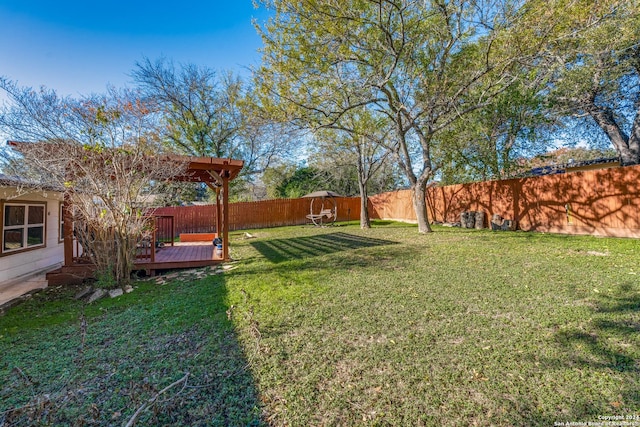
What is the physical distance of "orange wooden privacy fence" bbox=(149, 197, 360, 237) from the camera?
13.4 metres

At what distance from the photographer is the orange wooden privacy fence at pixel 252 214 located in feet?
43.9

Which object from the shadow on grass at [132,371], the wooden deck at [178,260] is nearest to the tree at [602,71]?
the shadow on grass at [132,371]

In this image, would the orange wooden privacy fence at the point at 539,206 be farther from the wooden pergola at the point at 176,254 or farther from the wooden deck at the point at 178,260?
the wooden pergola at the point at 176,254

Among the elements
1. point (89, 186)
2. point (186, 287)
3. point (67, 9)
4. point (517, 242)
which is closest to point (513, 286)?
point (517, 242)

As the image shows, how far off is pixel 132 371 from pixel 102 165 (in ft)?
12.1

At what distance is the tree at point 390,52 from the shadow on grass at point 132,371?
6398 millimetres

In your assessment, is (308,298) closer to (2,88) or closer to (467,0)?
(2,88)

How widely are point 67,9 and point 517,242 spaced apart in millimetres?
12549

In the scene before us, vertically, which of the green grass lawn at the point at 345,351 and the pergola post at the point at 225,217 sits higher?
the pergola post at the point at 225,217

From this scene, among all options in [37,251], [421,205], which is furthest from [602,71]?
[37,251]

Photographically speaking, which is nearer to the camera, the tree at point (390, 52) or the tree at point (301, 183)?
the tree at point (390, 52)

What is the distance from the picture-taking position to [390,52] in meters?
7.14

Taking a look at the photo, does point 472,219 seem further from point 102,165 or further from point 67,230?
point 67,230

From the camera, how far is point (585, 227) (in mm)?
7145
